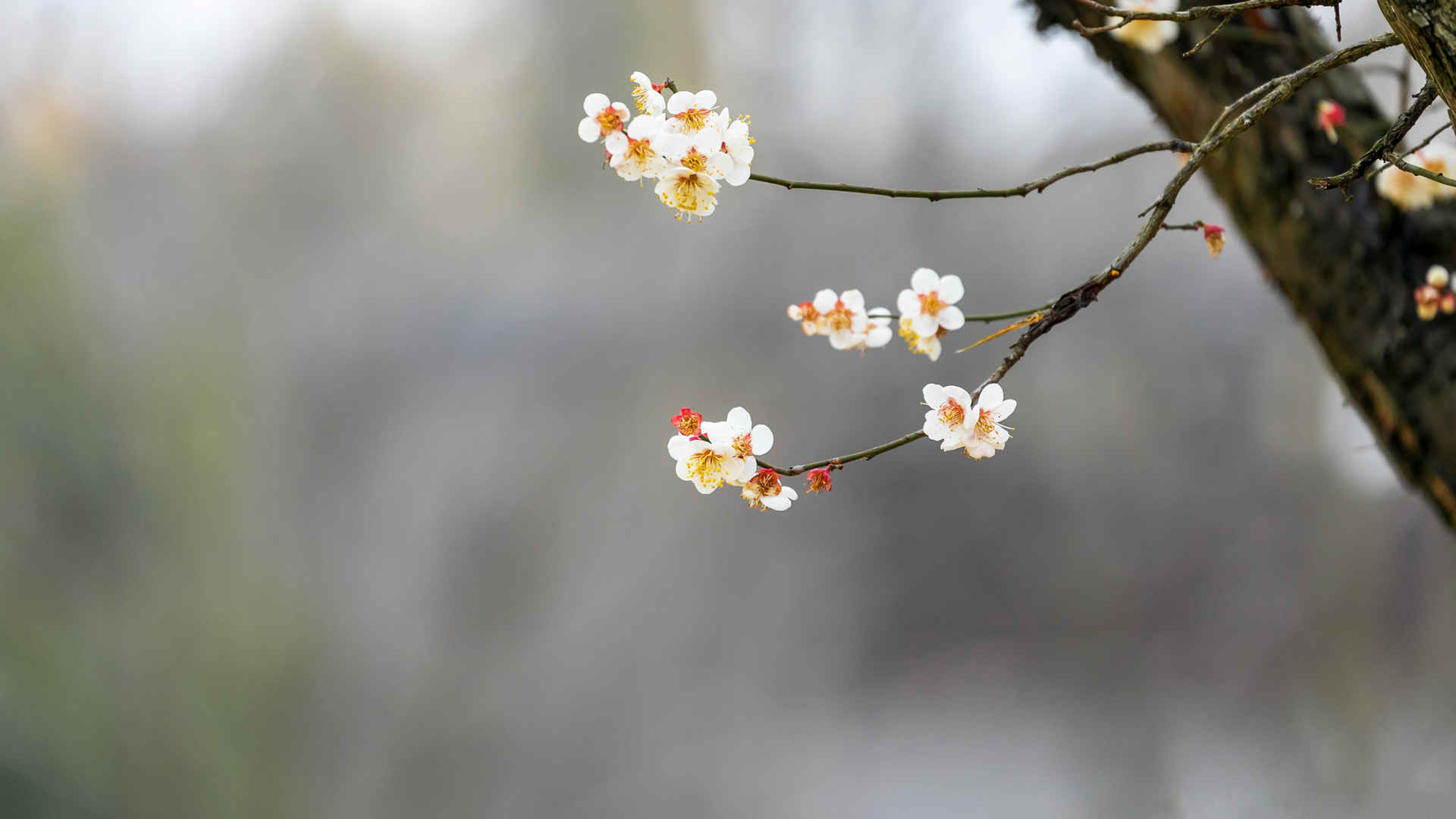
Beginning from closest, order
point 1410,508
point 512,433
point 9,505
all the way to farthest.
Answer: point 9,505, point 1410,508, point 512,433

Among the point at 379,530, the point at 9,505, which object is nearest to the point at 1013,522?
the point at 379,530

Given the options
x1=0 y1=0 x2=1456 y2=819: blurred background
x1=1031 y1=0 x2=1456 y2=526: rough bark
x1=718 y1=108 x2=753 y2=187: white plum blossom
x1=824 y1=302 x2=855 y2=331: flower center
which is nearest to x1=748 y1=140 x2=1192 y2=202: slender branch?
x1=718 y1=108 x2=753 y2=187: white plum blossom

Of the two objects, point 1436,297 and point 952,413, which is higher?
point 1436,297

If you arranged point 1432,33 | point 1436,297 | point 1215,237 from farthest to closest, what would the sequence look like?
point 1436,297
point 1215,237
point 1432,33

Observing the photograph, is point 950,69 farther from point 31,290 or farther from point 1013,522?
point 31,290

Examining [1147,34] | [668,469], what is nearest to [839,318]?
[1147,34]

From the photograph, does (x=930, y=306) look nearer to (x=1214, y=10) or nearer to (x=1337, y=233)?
(x=1214, y=10)
